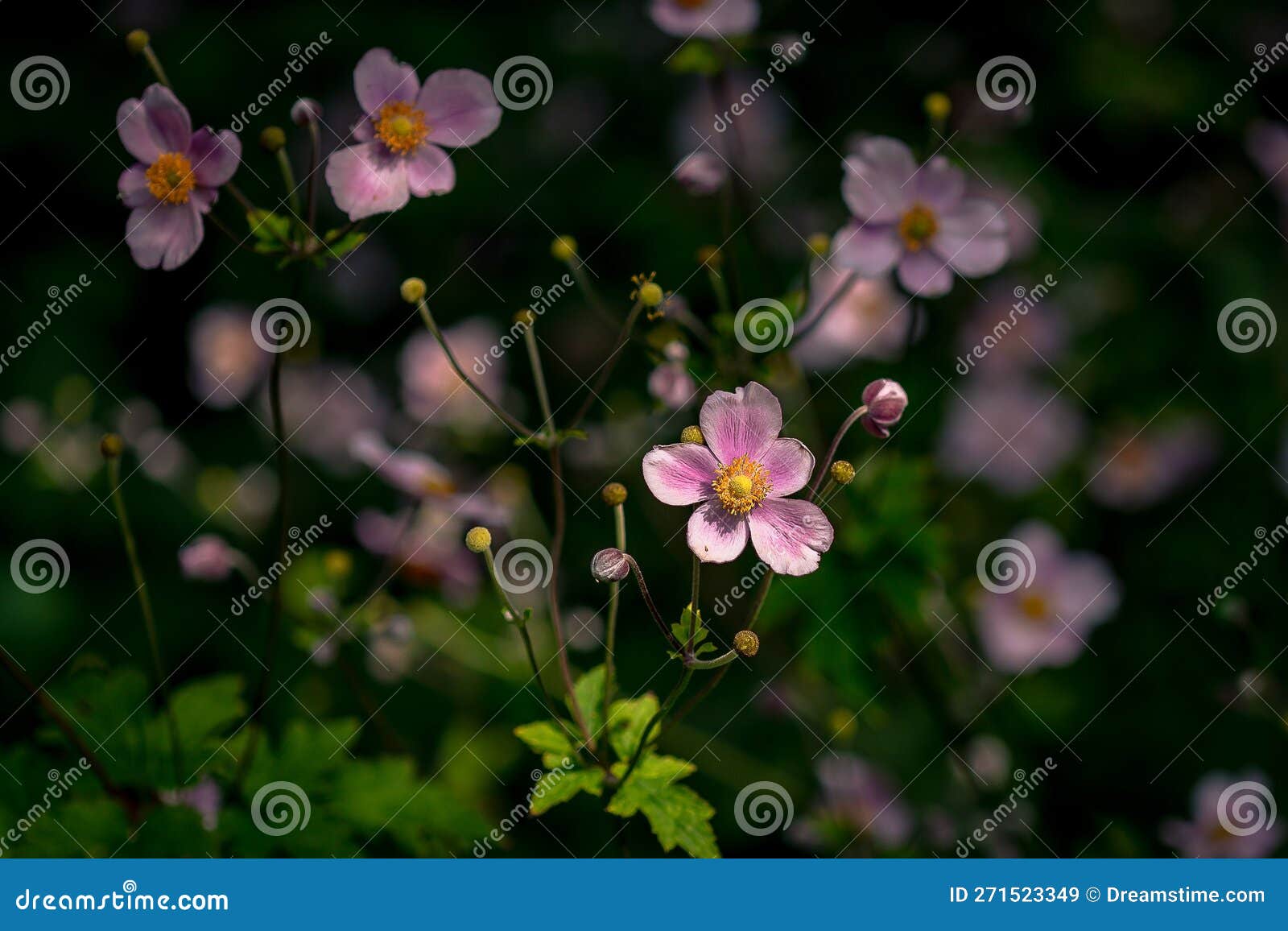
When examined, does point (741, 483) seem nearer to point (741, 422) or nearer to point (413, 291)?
point (741, 422)

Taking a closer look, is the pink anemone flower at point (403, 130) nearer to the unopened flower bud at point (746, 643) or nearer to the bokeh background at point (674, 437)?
the bokeh background at point (674, 437)

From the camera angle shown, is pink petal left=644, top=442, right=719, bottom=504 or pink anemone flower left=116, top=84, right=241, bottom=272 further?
pink anemone flower left=116, top=84, right=241, bottom=272

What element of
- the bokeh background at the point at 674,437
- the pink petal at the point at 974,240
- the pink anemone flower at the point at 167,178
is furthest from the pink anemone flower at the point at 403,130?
the pink petal at the point at 974,240

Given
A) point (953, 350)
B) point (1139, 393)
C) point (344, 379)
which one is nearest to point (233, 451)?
point (344, 379)

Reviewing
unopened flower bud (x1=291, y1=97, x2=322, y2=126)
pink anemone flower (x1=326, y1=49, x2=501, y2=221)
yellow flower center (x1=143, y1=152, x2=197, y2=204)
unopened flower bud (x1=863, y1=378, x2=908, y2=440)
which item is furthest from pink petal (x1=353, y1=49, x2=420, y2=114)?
unopened flower bud (x1=863, y1=378, x2=908, y2=440)

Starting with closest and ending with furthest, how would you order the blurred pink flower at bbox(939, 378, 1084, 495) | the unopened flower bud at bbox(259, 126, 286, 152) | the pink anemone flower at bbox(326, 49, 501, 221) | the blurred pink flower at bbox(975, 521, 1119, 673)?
the unopened flower bud at bbox(259, 126, 286, 152), the pink anemone flower at bbox(326, 49, 501, 221), the blurred pink flower at bbox(975, 521, 1119, 673), the blurred pink flower at bbox(939, 378, 1084, 495)

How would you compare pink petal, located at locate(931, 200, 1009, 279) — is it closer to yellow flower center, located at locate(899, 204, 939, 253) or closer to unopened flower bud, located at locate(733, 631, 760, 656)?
yellow flower center, located at locate(899, 204, 939, 253)

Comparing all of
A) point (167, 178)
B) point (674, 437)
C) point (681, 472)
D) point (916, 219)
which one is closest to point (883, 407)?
point (681, 472)

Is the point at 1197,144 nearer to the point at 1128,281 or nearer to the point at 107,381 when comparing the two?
the point at 1128,281
